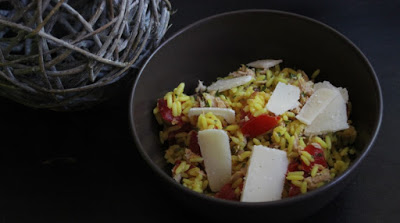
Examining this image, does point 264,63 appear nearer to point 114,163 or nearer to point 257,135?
point 257,135

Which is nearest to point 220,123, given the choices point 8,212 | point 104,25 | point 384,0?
point 104,25

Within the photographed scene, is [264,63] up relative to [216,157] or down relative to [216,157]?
up

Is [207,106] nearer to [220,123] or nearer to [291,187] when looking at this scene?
[220,123]

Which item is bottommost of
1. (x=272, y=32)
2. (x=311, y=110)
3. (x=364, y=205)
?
(x=364, y=205)

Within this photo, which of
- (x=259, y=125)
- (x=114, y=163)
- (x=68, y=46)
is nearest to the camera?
(x=68, y=46)

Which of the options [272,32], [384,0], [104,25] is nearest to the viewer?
[104,25]

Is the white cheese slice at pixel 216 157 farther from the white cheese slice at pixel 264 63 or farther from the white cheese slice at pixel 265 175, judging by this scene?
the white cheese slice at pixel 264 63

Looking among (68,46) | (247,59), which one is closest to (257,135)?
(247,59)
